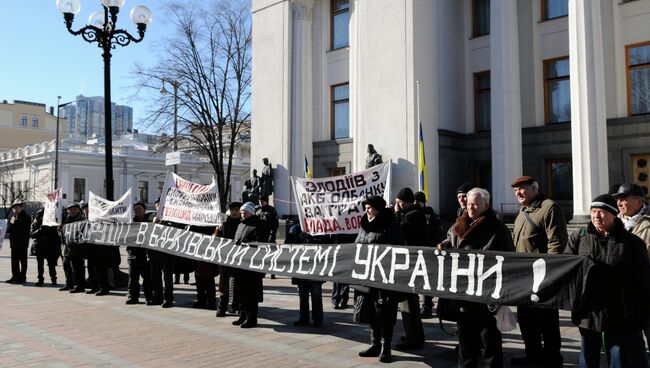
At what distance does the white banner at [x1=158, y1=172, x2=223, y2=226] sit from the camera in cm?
943

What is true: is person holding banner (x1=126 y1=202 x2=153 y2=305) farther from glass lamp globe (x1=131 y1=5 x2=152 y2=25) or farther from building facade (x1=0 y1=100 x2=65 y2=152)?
building facade (x1=0 y1=100 x2=65 y2=152)

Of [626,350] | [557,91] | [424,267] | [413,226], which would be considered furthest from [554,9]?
[626,350]

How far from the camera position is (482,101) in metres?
20.6

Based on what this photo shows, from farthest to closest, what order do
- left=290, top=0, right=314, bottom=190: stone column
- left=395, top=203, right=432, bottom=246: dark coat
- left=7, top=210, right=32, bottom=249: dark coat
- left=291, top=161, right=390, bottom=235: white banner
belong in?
left=290, top=0, right=314, bottom=190: stone column, left=7, top=210, right=32, bottom=249: dark coat, left=291, top=161, right=390, bottom=235: white banner, left=395, top=203, right=432, bottom=246: dark coat

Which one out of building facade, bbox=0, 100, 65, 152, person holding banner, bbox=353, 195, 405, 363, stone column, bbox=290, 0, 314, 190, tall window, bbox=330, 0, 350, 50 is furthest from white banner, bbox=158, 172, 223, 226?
building facade, bbox=0, 100, 65, 152

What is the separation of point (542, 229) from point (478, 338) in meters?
1.60

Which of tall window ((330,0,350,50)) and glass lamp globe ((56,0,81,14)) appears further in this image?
tall window ((330,0,350,50))

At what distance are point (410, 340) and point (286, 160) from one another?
17.4m

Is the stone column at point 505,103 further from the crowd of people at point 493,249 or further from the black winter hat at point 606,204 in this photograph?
the black winter hat at point 606,204

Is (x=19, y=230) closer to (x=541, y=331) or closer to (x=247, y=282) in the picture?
(x=247, y=282)

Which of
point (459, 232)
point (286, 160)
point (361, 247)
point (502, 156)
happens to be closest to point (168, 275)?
point (361, 247)

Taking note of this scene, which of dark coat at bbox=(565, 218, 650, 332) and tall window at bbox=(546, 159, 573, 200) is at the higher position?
tall window at bbox=(546, 159, 573, 200)

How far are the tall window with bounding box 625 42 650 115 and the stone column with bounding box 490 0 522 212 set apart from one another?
3.36 metres

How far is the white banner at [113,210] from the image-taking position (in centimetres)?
1125
